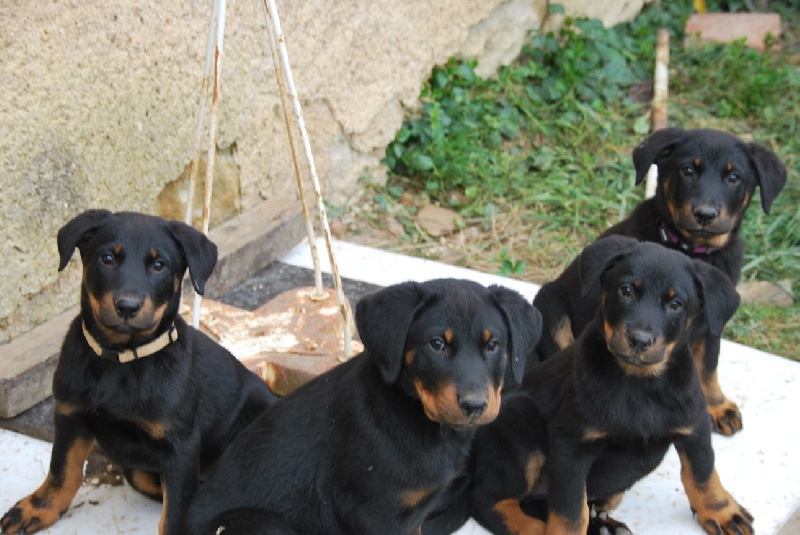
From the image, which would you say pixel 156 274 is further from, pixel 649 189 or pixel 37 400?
pixel 649 189

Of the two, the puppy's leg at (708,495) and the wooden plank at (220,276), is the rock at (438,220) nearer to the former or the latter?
the wooden plank at (220,276)

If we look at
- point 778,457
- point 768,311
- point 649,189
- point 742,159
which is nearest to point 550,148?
point 649,189

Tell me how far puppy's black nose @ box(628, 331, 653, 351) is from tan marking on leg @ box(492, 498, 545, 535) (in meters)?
0.81

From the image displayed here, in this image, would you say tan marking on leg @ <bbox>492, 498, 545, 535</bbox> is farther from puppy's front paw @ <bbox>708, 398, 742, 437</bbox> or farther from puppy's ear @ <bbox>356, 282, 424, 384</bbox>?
puppy's front paw @ <bbox>708, 398, 742, 437</bbox>

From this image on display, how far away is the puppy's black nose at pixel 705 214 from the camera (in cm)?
451

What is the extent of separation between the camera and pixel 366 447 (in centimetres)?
346

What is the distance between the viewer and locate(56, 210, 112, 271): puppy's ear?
11.7ft

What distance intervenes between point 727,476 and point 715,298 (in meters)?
1.09

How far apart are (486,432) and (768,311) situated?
302 cm

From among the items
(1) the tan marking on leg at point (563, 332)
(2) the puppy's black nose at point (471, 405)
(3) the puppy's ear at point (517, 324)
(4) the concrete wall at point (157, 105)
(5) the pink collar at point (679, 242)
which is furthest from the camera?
(1) the tan marking on leg at point (563, 332)

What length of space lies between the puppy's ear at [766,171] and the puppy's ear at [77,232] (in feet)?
9.00

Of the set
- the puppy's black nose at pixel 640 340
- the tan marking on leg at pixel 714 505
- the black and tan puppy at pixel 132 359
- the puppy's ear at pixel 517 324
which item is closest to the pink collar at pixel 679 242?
the tan marking on leg at pixel 714 505

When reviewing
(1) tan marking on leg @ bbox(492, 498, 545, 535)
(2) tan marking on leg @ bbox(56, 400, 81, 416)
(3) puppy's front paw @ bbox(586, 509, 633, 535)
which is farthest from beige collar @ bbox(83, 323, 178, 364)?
(3) puppy's front paw @ bbox(586, 509, 633, 535)

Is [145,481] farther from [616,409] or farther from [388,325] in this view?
[616,409]
